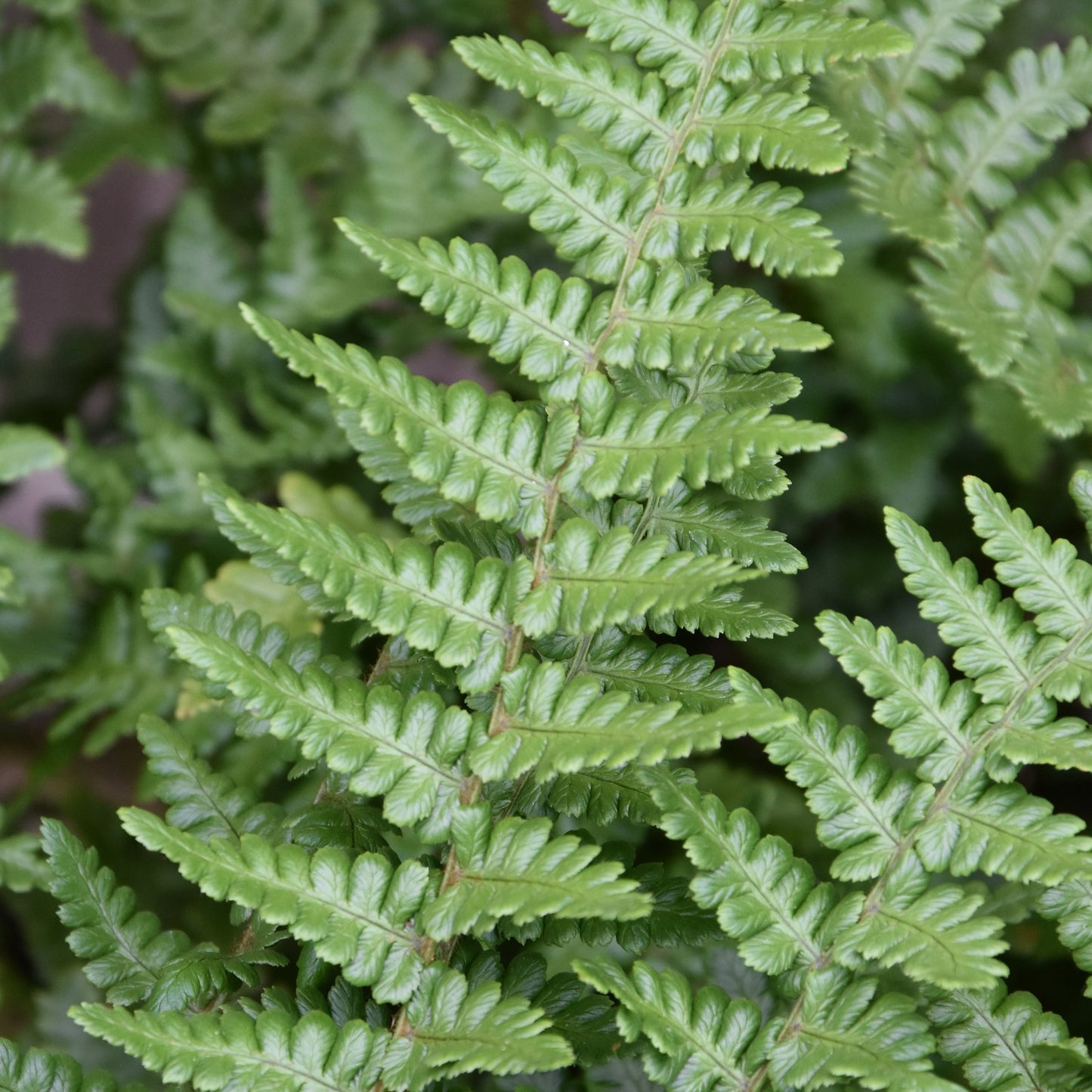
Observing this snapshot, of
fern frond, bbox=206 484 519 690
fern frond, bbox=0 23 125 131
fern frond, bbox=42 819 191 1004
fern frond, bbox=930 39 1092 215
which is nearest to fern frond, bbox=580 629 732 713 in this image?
fern frond, bbox=206 484 519 690

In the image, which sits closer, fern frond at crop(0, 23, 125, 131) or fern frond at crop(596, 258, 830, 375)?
fern frond at crop(596, 258, 830, 375)

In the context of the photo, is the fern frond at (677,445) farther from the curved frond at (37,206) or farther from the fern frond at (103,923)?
the curved frond at (37,206)

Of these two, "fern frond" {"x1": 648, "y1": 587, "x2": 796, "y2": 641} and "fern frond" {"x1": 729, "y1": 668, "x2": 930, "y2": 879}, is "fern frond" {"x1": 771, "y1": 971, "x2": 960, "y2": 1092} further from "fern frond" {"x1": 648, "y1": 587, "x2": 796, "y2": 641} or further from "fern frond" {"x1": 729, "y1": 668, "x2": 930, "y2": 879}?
"fern frond" {"x1": 648, "y1": 587, "x2": 796, "y2": 641}

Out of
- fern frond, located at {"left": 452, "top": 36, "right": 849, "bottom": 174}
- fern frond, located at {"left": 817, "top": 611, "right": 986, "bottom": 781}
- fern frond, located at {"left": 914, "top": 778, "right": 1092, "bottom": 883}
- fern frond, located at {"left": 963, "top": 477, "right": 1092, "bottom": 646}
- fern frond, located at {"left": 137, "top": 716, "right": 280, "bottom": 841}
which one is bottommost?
fern frond, located at {"left": 137, "top": 716, "right": 280, "bottom": 841}

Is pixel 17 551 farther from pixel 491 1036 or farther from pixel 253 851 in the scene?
pixel 491 1036

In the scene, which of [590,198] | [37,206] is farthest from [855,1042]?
[37,206]

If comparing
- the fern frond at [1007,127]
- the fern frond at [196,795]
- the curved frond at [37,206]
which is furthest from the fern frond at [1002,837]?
the curved frond at [37,206]
